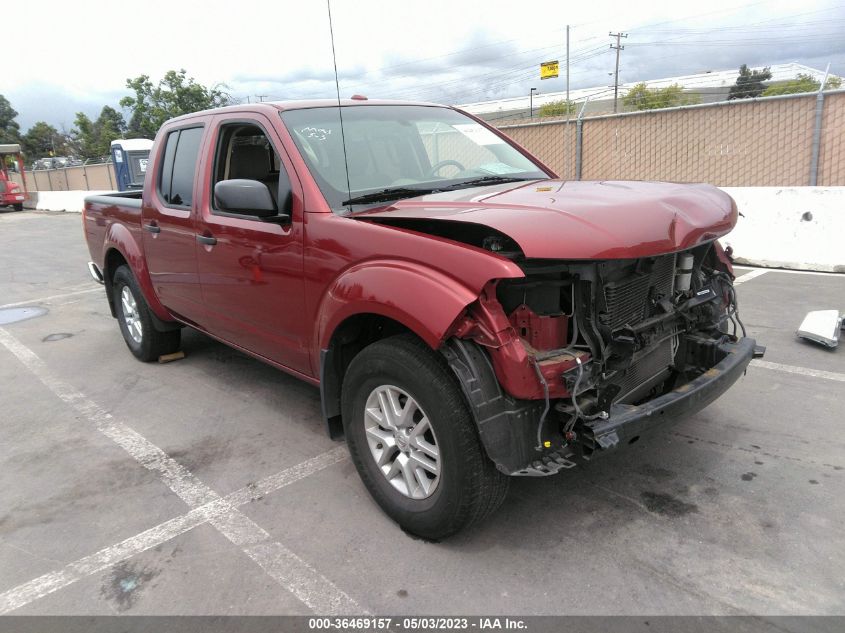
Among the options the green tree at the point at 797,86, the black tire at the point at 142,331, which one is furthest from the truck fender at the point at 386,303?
the green tree at the point at 797,86

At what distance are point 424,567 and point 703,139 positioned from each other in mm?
11439

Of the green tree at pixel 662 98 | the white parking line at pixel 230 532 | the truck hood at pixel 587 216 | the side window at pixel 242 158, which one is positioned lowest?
the white parking line at pixel 230 532

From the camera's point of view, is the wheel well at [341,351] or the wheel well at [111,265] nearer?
the wheel well at [341,351]

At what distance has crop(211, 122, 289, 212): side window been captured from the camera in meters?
4.05

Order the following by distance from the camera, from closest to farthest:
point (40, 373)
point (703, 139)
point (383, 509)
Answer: point (383, 509)
point (40, 373)
point (703, 139)

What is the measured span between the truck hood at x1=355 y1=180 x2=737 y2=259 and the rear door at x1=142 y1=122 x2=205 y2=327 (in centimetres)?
187

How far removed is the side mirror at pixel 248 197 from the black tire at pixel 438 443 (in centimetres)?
95

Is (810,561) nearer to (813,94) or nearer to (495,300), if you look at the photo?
(495,300)

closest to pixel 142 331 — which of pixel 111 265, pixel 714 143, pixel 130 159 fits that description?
pixel 111 265

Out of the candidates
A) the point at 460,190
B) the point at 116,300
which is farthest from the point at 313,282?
the point at 116,300

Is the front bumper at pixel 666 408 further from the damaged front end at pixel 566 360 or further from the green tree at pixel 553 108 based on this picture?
the green tree at pixel 553 108

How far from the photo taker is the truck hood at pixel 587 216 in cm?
235

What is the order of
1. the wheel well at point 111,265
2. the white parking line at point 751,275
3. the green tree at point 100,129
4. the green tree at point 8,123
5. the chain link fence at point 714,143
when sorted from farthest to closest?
1. the green tree at point 8,123
2. the green tree at point 100,129
3. the chain link fence at point 714,143
4. the white parking line at point 751,275
5. the wheel well at point 111,265

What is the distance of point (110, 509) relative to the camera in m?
3.30
